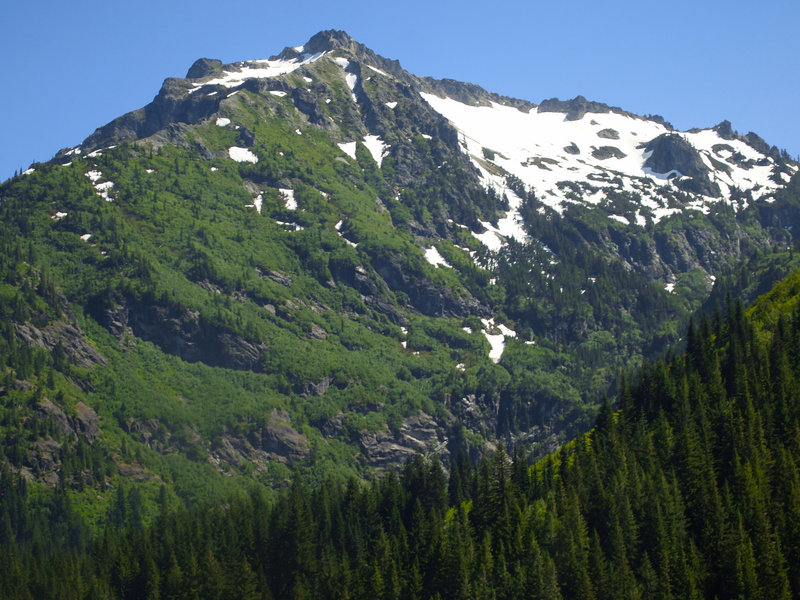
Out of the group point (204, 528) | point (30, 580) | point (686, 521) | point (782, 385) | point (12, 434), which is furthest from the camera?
point (12, 434)

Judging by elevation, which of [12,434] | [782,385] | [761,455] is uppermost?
[12,434]

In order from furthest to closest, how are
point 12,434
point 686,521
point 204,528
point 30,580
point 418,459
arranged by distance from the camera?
point 12,434, point 418,459, point 204,528, point 30,580, point 686,521

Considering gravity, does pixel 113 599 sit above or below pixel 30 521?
below

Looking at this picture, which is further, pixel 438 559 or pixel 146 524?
pixel 146 524

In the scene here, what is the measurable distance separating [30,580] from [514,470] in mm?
67078

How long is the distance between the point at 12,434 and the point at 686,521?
5364 inches

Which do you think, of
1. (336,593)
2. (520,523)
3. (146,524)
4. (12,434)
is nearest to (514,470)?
(520,523)

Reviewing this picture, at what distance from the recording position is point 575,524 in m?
110

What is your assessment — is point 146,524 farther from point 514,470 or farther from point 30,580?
point 514,470

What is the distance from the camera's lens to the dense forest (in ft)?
333

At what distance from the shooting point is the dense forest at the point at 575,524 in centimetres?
10150

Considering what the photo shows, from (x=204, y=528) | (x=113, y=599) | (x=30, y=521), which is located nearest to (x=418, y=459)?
(x=204, y=528)

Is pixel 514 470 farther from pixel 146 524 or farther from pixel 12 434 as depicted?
pixel 12 434

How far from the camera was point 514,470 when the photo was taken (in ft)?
445
